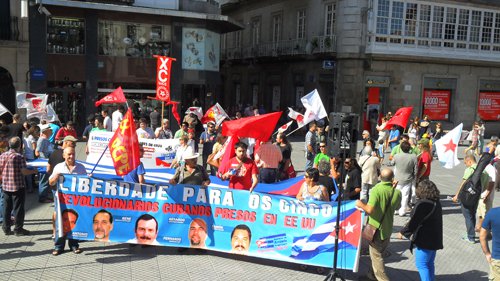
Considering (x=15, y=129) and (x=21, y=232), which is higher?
(x=15, y=129)

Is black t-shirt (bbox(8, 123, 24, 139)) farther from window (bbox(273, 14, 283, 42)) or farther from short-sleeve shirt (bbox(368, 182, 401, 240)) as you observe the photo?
window (bbox(273, 14, 283, 42))

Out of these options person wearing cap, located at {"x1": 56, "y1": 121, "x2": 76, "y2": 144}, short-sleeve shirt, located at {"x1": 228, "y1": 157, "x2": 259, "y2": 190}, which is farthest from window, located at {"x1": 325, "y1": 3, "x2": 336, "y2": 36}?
short-sleeve shirt, located at {"x1": 228, "y1": 157, "x2": 259, "y2": 190}

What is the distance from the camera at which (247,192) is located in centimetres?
762

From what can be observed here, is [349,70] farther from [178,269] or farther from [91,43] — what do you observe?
[178,269]

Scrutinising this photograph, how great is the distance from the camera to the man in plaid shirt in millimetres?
8336

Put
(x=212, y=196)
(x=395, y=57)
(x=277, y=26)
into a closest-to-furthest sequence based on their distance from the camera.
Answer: (x=212, y=196) < (x=395, y=57) < (x=277, y=26)

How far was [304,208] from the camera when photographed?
7352 mm

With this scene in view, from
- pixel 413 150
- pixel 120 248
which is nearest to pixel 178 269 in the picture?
pixel 120 248

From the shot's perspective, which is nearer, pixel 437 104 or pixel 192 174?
pixel 192 174

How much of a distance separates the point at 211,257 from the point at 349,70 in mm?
21253

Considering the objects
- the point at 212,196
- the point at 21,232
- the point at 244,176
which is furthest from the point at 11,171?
the point at 244,176

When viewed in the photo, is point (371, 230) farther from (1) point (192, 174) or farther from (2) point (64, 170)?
(2) point (64, 170)

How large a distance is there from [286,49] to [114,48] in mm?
12512

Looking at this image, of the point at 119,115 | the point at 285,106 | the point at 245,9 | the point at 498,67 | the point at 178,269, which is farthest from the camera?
the point at 245,9
